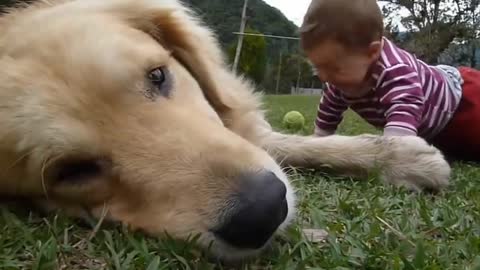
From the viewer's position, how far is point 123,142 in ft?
5.25

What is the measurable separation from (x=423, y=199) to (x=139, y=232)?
1081 millimetres

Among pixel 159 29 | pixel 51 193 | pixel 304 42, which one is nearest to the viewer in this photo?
pixel 51 193

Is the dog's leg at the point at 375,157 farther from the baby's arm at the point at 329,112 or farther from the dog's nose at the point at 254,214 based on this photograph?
the dog's nose at the point at 254,214

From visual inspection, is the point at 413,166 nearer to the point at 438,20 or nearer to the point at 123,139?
the point at 123,139

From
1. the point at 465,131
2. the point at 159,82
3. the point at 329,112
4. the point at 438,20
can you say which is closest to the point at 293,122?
the point at 329,112

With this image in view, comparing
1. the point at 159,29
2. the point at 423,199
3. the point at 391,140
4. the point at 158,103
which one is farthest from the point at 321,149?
the point at 158,103

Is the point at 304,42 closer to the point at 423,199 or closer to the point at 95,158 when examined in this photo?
the point at 423,199

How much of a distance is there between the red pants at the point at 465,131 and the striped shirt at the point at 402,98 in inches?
2.0

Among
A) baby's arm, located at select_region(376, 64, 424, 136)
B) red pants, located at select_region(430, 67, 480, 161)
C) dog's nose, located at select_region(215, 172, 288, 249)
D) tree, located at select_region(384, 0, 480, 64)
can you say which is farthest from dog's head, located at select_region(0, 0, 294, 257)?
tree, located at select_region(384, 0, 480, 64)

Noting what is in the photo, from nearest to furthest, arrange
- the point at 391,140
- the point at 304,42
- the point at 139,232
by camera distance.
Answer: the point at 139,232 → the point at 391,140 → the point at 304,42

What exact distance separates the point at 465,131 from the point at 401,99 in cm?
63

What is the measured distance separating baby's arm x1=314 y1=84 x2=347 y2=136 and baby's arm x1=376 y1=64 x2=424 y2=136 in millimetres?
462

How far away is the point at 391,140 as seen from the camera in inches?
104

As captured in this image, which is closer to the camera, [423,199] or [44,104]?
[44,104]
